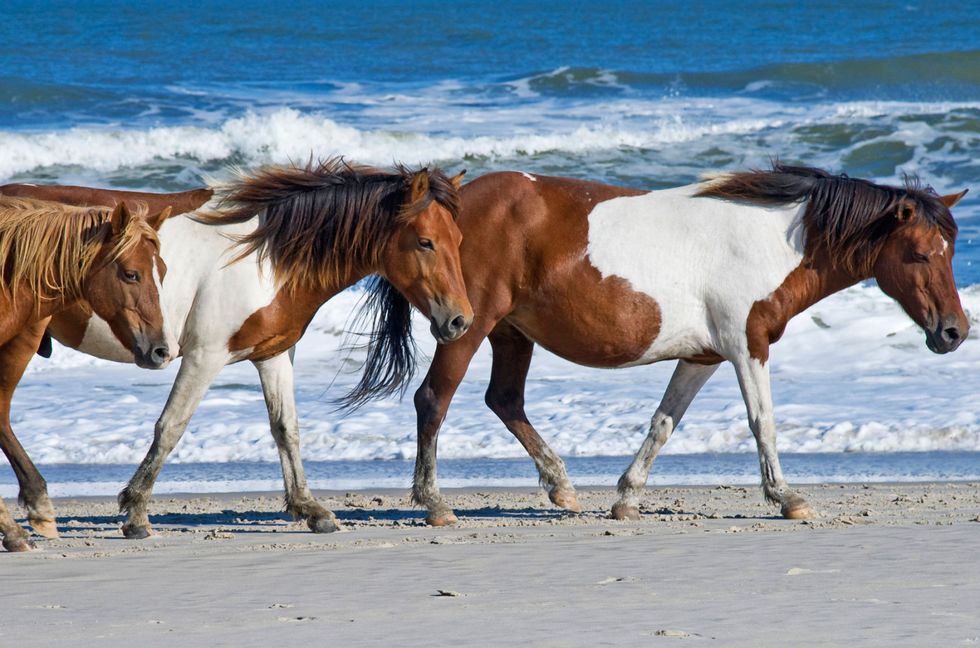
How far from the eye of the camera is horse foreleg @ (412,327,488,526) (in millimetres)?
6266

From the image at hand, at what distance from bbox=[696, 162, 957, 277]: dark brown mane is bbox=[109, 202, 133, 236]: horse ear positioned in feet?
9.31

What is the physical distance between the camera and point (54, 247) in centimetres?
512

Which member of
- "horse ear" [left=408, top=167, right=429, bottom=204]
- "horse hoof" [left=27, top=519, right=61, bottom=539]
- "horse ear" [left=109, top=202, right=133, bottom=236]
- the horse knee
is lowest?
"horse hoof" [left=27, top=519, right=61, bottom=539]

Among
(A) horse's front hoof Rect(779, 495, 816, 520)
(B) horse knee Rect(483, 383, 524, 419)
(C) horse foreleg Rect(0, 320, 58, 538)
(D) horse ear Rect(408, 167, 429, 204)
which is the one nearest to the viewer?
(D) horse ear Rect(408, 167, 429, 204)

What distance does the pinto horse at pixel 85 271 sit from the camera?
16.8ft

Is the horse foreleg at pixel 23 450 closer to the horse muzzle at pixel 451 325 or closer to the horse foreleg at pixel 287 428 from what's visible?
the horse foreleg at pixel 287 428

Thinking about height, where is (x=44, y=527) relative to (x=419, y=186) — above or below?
below

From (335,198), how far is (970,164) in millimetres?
15244

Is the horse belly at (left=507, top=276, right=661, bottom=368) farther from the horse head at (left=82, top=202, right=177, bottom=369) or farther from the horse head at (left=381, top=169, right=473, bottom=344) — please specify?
the horse head at (left=82, top=202, right=177, bottom=369)

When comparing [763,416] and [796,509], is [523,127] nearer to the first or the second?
[763,416]

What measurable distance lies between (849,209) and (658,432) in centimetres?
135

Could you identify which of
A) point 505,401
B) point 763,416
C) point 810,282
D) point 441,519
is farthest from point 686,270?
point 441,519

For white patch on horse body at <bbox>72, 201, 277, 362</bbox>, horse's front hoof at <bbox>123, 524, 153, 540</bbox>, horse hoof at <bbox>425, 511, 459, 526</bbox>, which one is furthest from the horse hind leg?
horse's front hoof at <bbox>123, 524, 153, 540</bbox>

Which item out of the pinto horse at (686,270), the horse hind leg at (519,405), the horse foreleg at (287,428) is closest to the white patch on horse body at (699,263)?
the pinto horse at (686,270)
